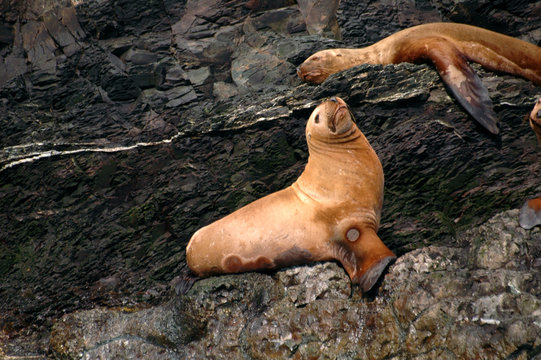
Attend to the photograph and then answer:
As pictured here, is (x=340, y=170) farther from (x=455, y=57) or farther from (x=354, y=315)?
(x=455, y=57)

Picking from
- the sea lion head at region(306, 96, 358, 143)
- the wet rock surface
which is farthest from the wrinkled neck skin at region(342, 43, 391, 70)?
the wet rock surface

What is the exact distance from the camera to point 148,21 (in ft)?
22.3

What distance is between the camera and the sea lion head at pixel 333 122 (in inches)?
193

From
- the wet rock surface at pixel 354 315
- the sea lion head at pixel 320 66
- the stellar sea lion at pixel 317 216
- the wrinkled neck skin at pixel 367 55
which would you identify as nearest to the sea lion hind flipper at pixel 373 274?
the wet rock surface at pixel 354 315

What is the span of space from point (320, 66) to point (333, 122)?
5.20 feet

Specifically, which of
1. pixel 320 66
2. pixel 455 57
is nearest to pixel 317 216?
pixel 320 66

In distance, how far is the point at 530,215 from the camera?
13.9 feet

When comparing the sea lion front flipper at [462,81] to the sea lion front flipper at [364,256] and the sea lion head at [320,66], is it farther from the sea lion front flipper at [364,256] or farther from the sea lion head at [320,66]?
the sea lion front flipper at [364,256]

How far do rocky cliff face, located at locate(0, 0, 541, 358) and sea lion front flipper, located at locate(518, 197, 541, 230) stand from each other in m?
0.08

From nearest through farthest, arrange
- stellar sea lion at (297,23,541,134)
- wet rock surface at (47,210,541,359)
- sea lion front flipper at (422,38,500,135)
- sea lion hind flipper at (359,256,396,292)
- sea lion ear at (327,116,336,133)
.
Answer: wet rock surface at (47,210,541,359)
sea lion hind flipper at (359,256,396,292)
sea lion ear at (327,116,336,133)
sea lion front flipper at (422,38,500,135)
stellar sea lion at (297,23,541,134)

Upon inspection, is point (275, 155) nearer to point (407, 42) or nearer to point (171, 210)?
point (171, 210)

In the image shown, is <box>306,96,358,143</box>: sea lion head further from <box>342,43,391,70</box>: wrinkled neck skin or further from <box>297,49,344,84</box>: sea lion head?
<box>342,43,391,70</box>: wrinkled neck skin

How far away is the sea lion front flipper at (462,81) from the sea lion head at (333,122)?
123 centimetres

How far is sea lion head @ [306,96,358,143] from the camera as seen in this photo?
490 cm
